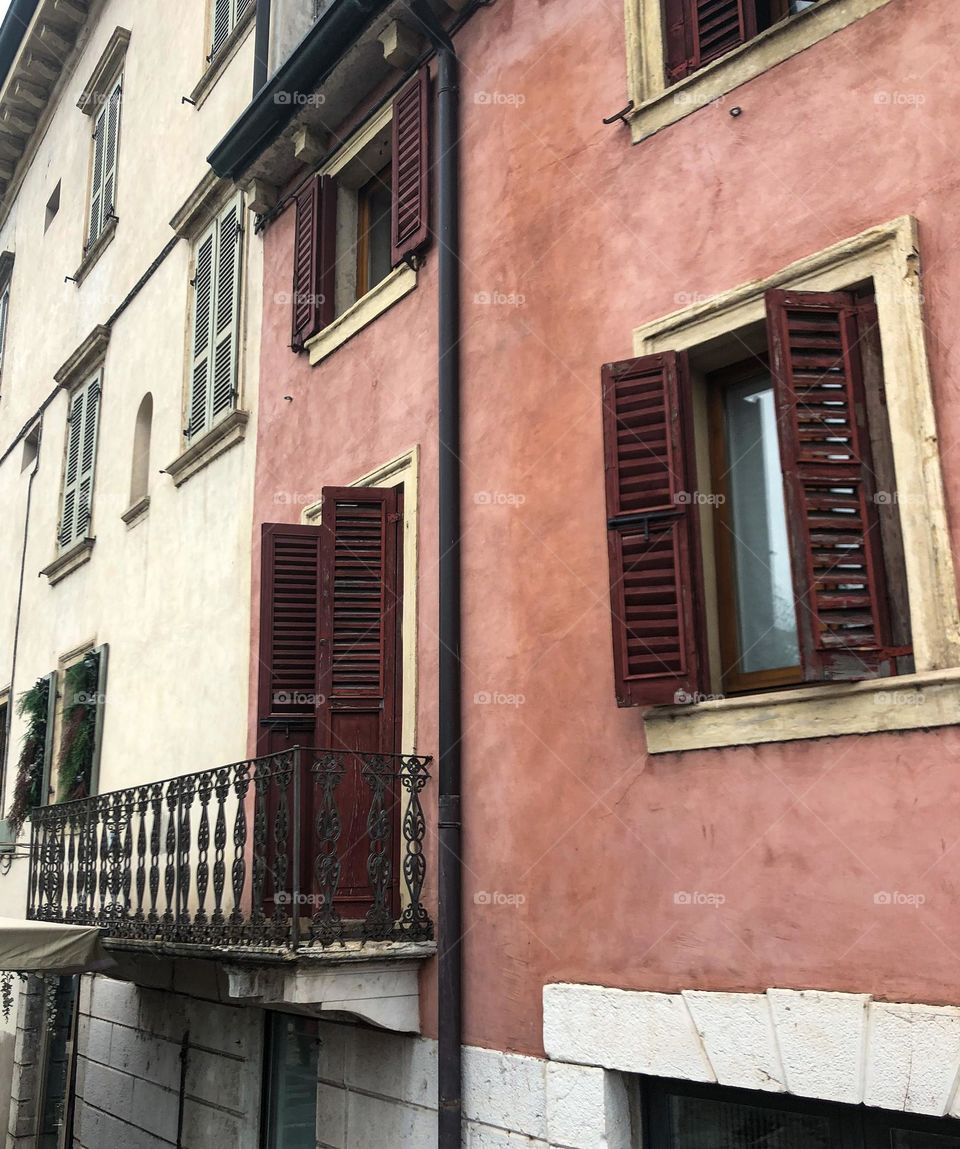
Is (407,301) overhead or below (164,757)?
overhead

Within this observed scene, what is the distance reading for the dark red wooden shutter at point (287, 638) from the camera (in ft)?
28.2

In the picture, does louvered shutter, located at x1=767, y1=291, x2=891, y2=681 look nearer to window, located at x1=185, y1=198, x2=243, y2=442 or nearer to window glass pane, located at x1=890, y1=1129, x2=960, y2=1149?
window glass pane, located at x1=890, y1=1129, x2=960, y2=1149

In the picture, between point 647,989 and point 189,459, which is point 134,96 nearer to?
point 189,459

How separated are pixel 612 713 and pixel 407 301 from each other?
3525 millimetres

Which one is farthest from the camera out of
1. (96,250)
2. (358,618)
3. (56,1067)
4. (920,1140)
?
(96,250)

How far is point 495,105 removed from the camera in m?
7.96

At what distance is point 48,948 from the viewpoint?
8914 mm

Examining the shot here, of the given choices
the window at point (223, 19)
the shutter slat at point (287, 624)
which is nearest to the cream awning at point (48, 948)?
the shutter slat at point (287, 624)

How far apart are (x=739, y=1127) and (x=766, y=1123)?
157mm

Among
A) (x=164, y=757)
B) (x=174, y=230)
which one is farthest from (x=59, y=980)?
(x=174, y=230)

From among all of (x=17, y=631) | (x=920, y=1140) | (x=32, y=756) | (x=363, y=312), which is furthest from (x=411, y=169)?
(x=17, y=631)

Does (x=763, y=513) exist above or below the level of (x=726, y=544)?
above

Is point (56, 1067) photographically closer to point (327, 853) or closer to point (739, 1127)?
point (327, 853)

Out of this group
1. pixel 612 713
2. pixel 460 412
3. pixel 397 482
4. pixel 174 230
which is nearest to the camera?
pixel 612 713
